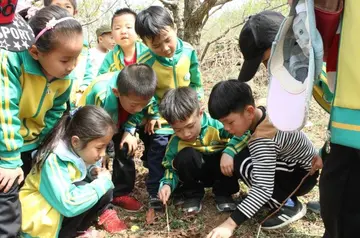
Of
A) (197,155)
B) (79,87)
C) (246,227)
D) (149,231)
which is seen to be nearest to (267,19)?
(197,155)

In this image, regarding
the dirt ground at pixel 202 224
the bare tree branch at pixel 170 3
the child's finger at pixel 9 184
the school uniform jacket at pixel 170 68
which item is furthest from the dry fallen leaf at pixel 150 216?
the bare tree branch at pixel 170 3

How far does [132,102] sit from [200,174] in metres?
0.73

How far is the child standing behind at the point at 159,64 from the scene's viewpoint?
3242 millimetres

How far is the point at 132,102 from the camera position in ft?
9.64

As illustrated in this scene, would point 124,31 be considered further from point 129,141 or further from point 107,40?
point 107,40

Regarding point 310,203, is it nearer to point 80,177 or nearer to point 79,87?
point 80,177

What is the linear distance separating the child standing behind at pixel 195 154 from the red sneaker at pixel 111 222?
0.34 m

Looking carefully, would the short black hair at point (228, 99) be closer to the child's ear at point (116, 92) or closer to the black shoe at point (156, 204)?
the child's ear at point (116, 92)

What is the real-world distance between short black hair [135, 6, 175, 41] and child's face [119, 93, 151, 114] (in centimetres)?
61

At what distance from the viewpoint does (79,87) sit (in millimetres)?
3766

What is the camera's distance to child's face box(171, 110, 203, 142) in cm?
284

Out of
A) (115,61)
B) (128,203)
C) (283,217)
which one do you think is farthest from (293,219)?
(115,61)

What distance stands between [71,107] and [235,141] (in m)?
1.20

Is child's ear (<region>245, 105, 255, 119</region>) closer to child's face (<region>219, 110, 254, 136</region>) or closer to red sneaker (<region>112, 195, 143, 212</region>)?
child's face (<region>219, 110, 254, 136</region>)
